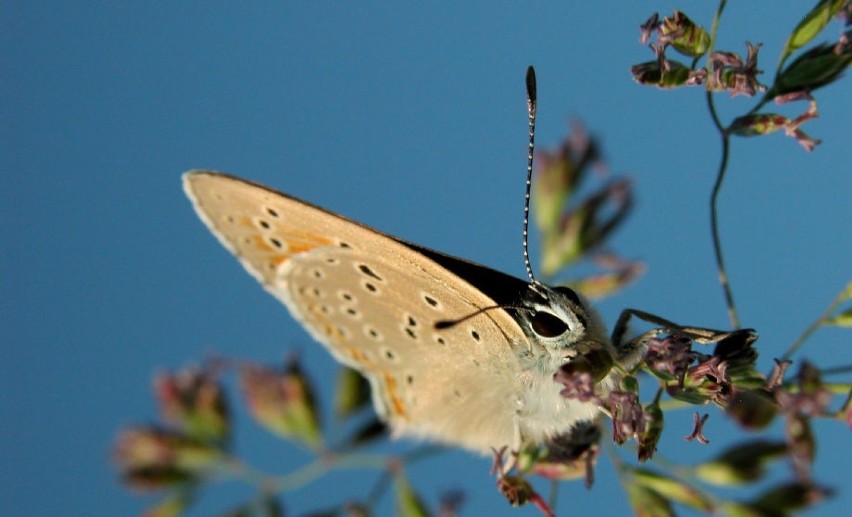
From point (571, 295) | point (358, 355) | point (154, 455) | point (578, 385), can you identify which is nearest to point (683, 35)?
point (571, 295)

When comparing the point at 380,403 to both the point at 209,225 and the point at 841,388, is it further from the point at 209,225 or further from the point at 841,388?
the point at 841,388

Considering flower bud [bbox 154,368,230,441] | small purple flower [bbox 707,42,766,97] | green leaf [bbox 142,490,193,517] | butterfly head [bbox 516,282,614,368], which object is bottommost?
butterfly head [bbox 516,282,614,368]

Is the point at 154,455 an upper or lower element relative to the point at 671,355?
upper

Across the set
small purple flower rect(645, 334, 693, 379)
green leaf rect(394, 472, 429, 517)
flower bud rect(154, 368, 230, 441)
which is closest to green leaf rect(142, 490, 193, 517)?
flower bud rect(154, 368, 230, 441)

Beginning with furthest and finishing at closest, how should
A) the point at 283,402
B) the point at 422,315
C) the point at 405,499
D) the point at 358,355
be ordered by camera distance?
the point at 283,402, the point at 405,499, the point at 358,355, the point at 422,315

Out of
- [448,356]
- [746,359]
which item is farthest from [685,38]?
[448,356]

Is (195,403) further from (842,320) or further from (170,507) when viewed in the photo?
(842,320)

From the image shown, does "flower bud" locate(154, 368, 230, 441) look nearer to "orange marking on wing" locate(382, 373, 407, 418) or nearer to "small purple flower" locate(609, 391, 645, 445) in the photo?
"orange marking on wing" locate(382, 373, 407, 418)

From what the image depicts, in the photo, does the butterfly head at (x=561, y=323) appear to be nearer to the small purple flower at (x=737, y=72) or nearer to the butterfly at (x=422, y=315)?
the butterfly at (x=422, y=315)
